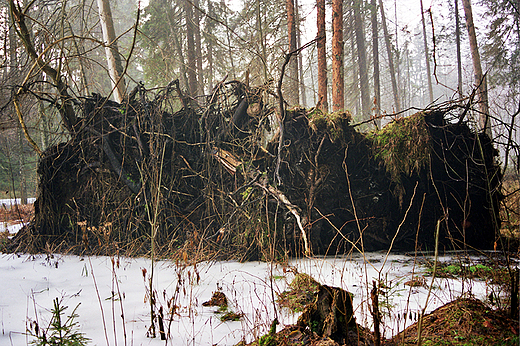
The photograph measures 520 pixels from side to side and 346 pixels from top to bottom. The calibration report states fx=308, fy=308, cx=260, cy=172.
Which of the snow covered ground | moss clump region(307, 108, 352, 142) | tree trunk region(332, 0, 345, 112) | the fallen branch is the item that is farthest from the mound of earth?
tree trunk region(332, 0, 345, 112)

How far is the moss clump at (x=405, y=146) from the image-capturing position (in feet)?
16.6

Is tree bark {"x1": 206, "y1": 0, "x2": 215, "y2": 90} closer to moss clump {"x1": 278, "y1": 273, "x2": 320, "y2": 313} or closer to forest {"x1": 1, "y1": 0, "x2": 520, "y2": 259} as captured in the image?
forest {"x1": 1, "y1": 0, "x2": 520, "y2": 259}

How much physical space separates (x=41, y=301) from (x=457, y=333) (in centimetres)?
383

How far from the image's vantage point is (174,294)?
248 cm

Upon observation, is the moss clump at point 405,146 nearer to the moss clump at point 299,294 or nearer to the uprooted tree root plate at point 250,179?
the uprooted tree root plate at point 250,179

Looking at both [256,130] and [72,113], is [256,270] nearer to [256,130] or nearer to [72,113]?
[256,130]

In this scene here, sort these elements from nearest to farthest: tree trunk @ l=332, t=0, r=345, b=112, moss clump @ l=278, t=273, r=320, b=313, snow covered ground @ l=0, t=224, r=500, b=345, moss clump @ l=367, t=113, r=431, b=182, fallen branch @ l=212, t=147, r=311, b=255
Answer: snow covered ground @ l=0, t=224, r=500, b=345 → moss clump @ l=278, t=273, r=320, b=313 → fallen branch @ l=212, t=147, r=311, b=255 → moss clump @ l=367, t=113, r=431, b=182 → tree trunk @ l=332, t=0, r=345, b=112

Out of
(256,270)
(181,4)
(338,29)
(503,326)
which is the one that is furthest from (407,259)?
(181,4)

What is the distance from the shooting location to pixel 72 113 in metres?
5.83

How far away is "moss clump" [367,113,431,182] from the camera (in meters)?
5.05

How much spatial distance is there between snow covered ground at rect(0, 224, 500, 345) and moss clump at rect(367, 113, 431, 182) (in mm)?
1468

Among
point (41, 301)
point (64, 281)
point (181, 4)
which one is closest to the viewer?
point (41, 301)

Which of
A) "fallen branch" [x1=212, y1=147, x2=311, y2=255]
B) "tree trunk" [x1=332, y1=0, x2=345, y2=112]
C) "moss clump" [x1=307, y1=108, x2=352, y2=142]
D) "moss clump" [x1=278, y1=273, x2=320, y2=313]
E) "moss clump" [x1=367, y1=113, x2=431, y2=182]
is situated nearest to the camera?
"moss clump" [x1=278, y1=273, x2=320, y2=313]

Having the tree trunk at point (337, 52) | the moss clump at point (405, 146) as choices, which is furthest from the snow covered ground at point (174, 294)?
the tree trunk at point (337, 52)
